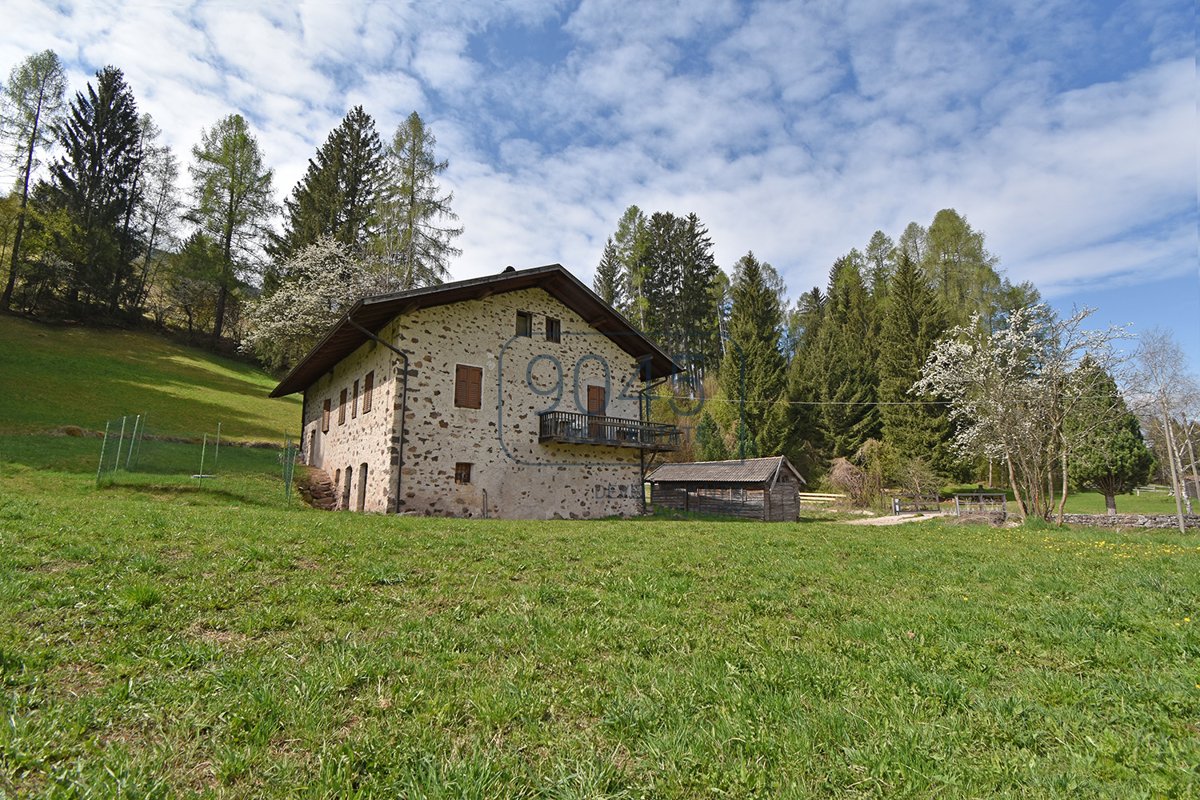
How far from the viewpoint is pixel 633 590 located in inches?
252

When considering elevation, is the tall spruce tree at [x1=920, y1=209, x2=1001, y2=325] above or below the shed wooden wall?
above

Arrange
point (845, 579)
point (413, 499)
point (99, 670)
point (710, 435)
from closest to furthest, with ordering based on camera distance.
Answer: point (99, 670) < point (845, 579) < point (413, 499) < point (710, 435)

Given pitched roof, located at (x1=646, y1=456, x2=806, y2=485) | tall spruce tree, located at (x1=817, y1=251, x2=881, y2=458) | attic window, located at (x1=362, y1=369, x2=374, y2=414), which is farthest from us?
tall spruce tree, located at (x1=817, y1=251, x2=881, y2=458)

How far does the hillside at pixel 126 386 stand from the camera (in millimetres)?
24391

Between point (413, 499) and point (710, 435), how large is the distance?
992 inches

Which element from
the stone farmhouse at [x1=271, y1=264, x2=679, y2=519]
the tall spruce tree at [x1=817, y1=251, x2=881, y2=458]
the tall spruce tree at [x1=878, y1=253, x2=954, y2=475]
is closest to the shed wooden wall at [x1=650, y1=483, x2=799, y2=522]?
the stone farmhouse at [x1=271, y1=264, x2=679, y2=519]

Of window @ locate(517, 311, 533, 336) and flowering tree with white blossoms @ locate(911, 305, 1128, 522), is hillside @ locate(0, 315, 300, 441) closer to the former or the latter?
window @ locate(517, 311, 533, 336)

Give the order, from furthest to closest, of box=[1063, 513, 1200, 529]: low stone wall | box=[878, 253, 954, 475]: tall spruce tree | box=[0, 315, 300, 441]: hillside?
box=[878, 253, 954, 475]: tall spruce tree, box=[0, 315, 300, 441]: hillside, box=[1063, 513, 1200, 529]: low stone wall

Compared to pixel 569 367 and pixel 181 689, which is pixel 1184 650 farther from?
pixel 569 367

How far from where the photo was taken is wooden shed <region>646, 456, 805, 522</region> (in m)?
25.9

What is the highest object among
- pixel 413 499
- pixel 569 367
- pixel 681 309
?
pixel 681 309

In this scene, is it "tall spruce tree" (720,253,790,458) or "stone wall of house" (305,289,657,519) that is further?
"tall spruce tree" (720,253,790,458)

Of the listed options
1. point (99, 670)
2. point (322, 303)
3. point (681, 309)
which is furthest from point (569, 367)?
point (681, 309)

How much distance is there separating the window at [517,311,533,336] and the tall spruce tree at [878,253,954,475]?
2891cm
